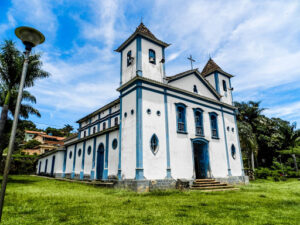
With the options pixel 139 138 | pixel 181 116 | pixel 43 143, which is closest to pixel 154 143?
pixel 139 138

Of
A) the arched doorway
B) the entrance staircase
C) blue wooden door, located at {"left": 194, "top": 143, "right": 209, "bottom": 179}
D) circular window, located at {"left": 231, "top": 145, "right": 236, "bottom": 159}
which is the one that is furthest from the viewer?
circular window, located at {"left": 231, "top": 145, "right": 236, "bottom": 159}

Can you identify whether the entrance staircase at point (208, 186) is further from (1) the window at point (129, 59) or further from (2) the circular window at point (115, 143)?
(1) the window at point (129, 59)

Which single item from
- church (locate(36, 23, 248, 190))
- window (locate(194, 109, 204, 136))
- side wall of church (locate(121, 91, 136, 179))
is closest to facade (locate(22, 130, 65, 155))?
church (locate(36, 23, 248, 190))

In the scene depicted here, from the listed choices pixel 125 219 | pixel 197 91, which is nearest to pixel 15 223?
pixel 125 219

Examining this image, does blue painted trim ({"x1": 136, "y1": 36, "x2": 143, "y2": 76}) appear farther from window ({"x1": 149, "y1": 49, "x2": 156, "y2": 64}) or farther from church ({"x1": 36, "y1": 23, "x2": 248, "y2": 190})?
window ({"x1": 149, "y1": 49, "x2": 156, "y2": 64})

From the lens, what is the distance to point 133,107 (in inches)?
538

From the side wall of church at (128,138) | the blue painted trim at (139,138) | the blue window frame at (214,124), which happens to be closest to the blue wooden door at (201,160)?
the blue window frame at (214,124)

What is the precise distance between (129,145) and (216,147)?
7.90m

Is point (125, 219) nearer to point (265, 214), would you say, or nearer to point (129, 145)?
point (265, 214)

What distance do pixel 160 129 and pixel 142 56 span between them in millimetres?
5494

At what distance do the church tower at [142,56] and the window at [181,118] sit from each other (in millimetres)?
2491

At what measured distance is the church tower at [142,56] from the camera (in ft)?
48.0

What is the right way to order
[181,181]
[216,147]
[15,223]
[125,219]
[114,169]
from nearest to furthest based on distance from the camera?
1. [15,223]
2. [125,219]
3. [181,181]
4. [114,169]
5. [216,147]

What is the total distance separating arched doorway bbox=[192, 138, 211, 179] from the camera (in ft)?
52.0
